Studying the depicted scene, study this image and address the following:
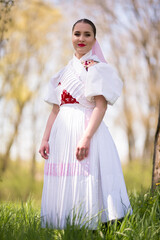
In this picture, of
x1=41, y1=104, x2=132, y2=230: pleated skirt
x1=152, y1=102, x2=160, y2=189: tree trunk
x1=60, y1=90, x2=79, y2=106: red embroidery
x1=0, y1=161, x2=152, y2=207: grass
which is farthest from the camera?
x1=0, y1=161, x2=152, y2=207: grass

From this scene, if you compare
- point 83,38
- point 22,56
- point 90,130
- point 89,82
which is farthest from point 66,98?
point 22,56

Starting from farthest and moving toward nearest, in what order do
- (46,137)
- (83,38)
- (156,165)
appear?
(156,165) < (46,137) < (83,38)

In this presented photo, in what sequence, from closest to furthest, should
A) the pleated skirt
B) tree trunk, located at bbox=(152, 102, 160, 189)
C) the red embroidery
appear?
1. the pleated skirt
2. the red embroidery
3. tree trunk, located at bbox=(152, 102, 160, 189)

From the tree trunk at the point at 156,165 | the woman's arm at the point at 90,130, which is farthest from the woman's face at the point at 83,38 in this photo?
the tree trunk at the point at 156,165

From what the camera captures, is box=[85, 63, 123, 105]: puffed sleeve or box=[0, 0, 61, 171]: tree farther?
box=[0, 0, 61, 171]: tree

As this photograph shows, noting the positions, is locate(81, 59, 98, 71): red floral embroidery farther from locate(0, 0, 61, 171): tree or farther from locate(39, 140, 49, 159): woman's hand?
locate(0, 0, 61, 171): tree

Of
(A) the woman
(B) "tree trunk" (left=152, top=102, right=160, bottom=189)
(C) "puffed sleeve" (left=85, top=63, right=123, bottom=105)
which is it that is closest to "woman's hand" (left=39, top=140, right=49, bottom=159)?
(A) the woman

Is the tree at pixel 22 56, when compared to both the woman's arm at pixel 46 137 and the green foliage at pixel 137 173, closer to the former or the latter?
the green foliage at pixel 137 173

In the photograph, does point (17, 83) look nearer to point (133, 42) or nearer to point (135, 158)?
point (133, 42)

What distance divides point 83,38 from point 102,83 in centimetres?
38

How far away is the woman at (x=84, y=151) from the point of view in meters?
→ 2.07

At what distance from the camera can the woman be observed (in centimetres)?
207

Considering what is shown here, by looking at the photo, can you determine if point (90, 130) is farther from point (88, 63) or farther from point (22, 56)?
point (22, 56)

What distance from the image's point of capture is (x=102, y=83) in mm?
2125
